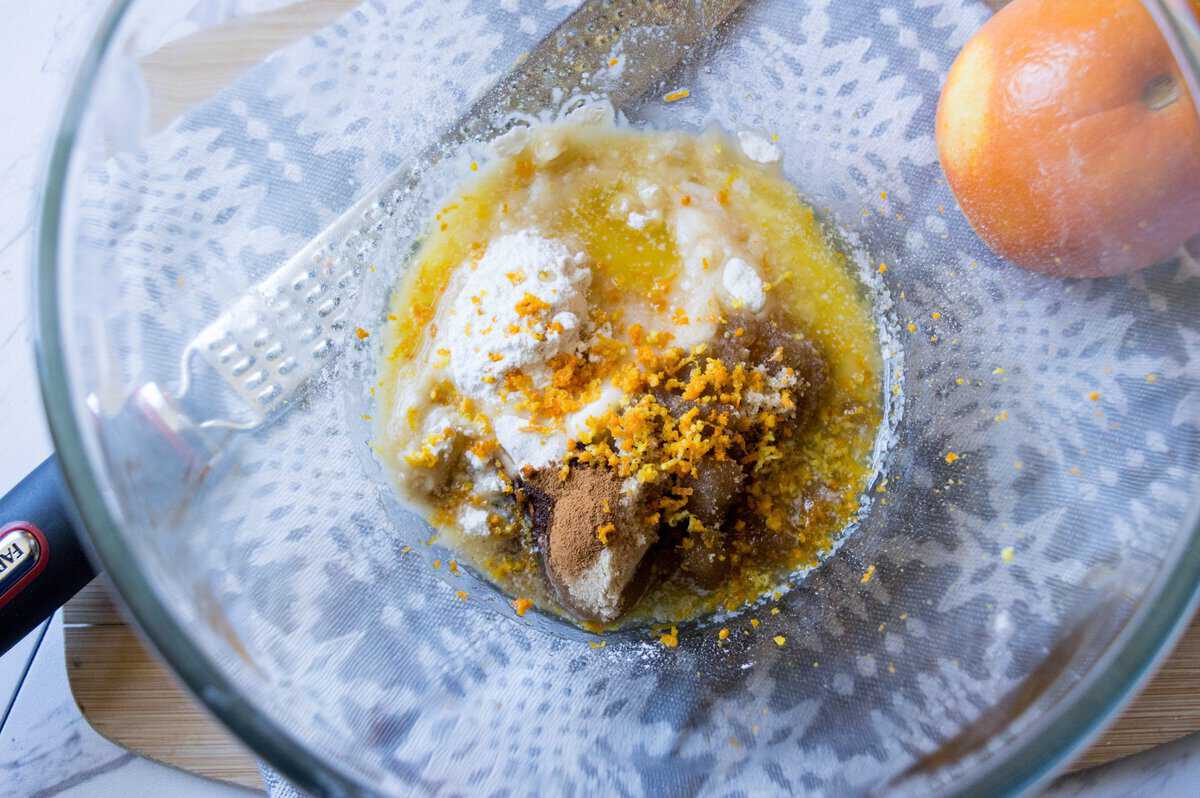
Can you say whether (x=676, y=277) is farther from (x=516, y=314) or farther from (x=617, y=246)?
(x=516, y=314)

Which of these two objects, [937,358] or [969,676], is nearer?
[969,676]

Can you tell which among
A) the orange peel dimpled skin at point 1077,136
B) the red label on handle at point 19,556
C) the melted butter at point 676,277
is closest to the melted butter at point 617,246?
the melted butter at point 676,277

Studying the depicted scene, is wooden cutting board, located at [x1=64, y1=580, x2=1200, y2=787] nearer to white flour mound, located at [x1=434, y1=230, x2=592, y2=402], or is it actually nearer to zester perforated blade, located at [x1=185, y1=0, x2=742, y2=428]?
zester perforated blade, located at [x1=185, y1=0, x2=742, y2=428]

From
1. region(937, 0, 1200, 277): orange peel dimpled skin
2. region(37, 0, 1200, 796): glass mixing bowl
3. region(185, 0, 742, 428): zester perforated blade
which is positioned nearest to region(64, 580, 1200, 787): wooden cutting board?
region(37, 0, 1200, 796): glass mixing bowl

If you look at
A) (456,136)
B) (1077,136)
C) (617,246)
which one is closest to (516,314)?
(617,246)

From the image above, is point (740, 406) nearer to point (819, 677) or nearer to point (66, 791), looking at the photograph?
point (819, 677)

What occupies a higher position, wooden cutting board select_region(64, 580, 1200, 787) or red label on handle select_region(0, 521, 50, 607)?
red label on handle select_region(0, 521, 50, 607)

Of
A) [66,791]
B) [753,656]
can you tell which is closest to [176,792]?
[66,791]
